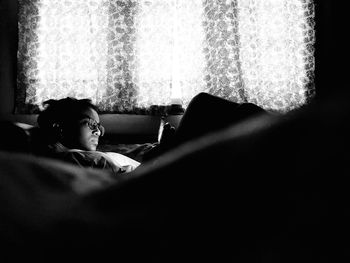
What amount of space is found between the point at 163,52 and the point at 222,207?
2803 millimetres

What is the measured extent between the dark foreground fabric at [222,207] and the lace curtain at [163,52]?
2610 mm

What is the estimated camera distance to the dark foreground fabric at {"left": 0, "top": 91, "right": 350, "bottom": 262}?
1.14ft

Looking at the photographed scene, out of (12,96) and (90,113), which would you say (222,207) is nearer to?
(90,113)

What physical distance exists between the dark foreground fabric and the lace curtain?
2.61 metres

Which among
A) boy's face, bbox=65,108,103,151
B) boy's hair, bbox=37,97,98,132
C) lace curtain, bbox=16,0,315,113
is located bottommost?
boy's face, bbox=65,108,103,151

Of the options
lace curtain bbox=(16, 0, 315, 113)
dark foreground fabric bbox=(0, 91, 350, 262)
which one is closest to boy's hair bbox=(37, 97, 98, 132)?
lace curtain bbox=(16, 0, 315, 113)

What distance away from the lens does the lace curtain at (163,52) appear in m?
3.04

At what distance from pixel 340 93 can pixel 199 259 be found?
0.70ft

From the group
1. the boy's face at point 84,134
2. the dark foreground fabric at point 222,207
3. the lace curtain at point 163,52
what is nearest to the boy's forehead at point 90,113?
the boy's face at point 84,134

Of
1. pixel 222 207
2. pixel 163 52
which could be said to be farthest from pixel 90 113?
pixel 222 207

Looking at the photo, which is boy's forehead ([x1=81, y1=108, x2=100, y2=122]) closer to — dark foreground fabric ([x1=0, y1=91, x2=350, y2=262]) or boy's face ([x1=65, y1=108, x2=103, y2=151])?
boy's face ([x1=65, y1=108, x2=103, y2=151])

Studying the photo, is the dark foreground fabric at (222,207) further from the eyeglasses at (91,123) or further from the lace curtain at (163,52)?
the lace curtain at (163,52)

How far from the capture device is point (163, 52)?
3.09m

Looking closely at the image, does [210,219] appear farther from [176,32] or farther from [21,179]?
[176,32]
